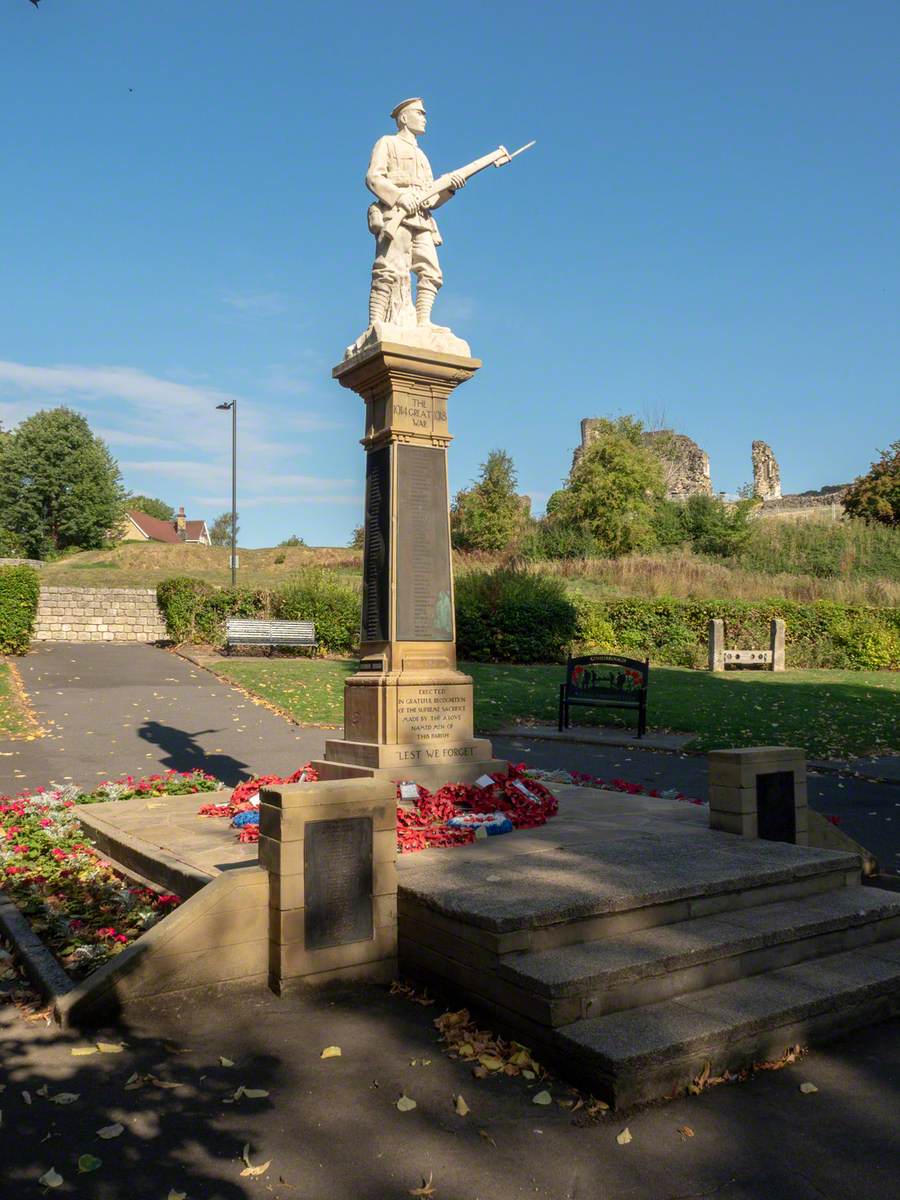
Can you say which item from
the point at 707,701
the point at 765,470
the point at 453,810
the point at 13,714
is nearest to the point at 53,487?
the point at 765,470

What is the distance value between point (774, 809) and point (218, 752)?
7.78 m

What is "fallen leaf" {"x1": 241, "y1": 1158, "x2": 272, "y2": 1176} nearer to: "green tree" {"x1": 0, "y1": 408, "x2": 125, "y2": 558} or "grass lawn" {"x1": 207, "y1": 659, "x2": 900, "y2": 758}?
"grass lawn" {"x1": 207, "y1": 659, "x2": 900, "y2": 758}

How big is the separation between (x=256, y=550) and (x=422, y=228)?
4202 cm

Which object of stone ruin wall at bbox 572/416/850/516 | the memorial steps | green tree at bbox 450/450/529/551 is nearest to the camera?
the memorial steps

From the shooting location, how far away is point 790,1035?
417 centimetres

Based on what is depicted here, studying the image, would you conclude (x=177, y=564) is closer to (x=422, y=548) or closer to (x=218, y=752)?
(x=218, y=752)

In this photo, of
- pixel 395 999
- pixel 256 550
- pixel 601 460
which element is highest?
pixel 601 460

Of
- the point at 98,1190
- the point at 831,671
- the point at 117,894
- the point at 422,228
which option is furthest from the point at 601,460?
the point at 98,1190

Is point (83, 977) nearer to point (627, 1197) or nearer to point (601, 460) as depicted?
point (627, 1197)

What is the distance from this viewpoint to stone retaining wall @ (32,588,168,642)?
93.1ft

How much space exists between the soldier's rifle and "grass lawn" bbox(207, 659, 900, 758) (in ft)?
26.1

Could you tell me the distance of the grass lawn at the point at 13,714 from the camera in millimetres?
12906

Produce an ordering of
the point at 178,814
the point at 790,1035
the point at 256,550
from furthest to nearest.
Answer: the point at 256,550, the point at 178,814, the point at 790,1035

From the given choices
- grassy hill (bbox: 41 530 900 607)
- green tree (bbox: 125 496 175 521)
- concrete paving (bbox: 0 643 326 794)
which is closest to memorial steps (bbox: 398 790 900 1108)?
concrete paving (bbox: 0 643 326 794)
